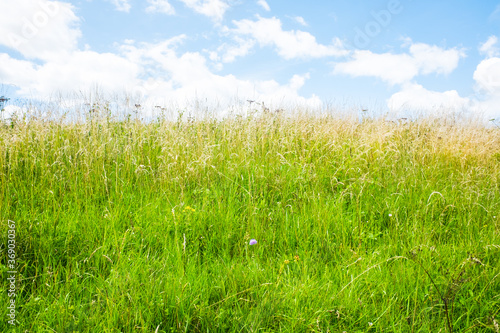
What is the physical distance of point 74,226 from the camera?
247 cm

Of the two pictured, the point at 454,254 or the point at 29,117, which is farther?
the point at 29,117

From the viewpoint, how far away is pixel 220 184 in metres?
3.45

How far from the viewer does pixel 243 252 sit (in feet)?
7.80

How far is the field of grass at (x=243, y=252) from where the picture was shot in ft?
5.57

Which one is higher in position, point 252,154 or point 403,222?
point 252,154

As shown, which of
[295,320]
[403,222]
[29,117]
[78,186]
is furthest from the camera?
[29,117]

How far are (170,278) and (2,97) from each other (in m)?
4.89

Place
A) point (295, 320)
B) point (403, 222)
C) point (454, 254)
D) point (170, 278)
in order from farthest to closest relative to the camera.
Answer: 1. point (403, 222)
2. point (454, 254)
3. point (170, 278)
4. point (295, 320)

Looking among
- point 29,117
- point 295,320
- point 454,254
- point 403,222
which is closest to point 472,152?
point 403,222

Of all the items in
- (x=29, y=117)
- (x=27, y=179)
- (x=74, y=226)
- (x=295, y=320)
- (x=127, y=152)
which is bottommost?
(x=295, y=320)

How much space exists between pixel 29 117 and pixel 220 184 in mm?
3451

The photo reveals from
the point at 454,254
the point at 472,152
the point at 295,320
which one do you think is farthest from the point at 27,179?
the point at 472,152

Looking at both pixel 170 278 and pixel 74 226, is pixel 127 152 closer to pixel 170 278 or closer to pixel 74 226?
pixel 74 226

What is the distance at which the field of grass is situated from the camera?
5.57 feet
